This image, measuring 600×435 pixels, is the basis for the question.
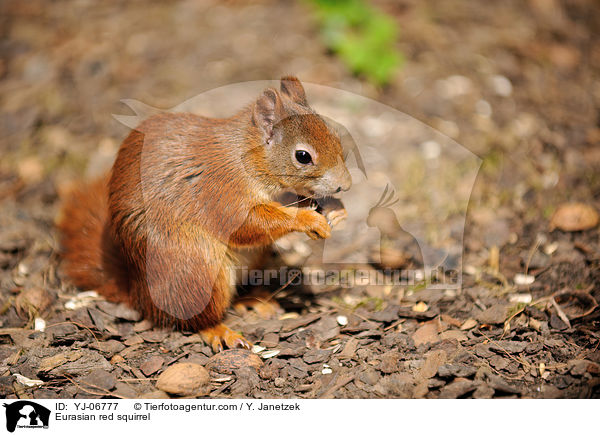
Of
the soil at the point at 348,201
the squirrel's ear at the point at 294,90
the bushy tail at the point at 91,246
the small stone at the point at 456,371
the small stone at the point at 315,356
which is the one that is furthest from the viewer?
the bushy tail at the point at 91,246

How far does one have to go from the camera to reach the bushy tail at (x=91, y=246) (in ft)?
10.7

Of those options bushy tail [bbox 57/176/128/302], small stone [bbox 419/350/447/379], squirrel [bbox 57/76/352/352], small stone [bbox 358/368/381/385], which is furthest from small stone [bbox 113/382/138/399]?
small stone [bbox 419/350/447/379]

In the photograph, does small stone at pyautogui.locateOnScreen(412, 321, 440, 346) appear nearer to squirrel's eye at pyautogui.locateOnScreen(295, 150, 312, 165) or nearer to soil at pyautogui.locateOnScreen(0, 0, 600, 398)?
soil at pyautogui.locateOnScreen(0, 0, 600, 398)

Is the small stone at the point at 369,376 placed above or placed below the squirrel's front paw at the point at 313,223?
below

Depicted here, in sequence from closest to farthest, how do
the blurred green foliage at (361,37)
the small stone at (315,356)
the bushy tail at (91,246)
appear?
1. the small stone at (315,356)
2. the bushy tail at (91,246)
3. the blurred green foliage at (361,37)

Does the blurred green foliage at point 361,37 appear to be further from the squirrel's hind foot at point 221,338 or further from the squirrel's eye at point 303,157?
the squirrel's hind foot at point 221,338

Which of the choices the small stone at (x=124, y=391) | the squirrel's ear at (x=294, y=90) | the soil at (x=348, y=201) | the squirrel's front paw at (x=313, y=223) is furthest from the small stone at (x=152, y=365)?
the squirrel's ear at (x=294, y=90)

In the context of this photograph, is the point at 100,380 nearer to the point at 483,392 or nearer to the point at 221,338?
the point at 221,338
